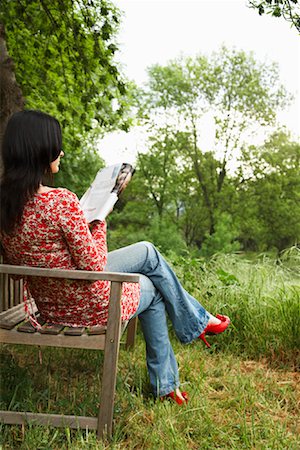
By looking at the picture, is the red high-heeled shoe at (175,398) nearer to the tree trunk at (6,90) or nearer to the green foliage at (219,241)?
the tree trunk at (6,90)

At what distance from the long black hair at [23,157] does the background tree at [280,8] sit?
4.80 ft

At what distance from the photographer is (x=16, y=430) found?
2100 millimetres

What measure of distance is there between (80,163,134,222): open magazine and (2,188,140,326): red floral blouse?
7 cm

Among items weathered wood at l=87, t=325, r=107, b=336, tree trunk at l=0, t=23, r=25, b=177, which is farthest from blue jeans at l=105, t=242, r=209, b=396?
tree trunk at l=0, t=23, r=25, b=177

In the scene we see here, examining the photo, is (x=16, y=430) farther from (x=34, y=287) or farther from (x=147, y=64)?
(x=147, y=64)

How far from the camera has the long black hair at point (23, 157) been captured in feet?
6.56

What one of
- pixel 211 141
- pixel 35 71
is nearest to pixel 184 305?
pixel 35 71

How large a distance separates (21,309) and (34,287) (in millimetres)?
310

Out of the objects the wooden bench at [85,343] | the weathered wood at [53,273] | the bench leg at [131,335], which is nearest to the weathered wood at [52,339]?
the wooden bench at [85,343]

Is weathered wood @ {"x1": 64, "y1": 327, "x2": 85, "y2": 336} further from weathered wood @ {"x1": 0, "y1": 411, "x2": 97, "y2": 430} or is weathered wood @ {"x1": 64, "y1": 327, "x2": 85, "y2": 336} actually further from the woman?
weathered wood @ {"x1": 0, "y1": 411, "x2": 97, "y2": 430}

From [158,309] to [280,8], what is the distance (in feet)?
5.62

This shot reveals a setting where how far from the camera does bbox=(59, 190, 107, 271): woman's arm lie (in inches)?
77.4

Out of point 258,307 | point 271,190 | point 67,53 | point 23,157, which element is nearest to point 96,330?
point 23,157

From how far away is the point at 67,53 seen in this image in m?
4.84
